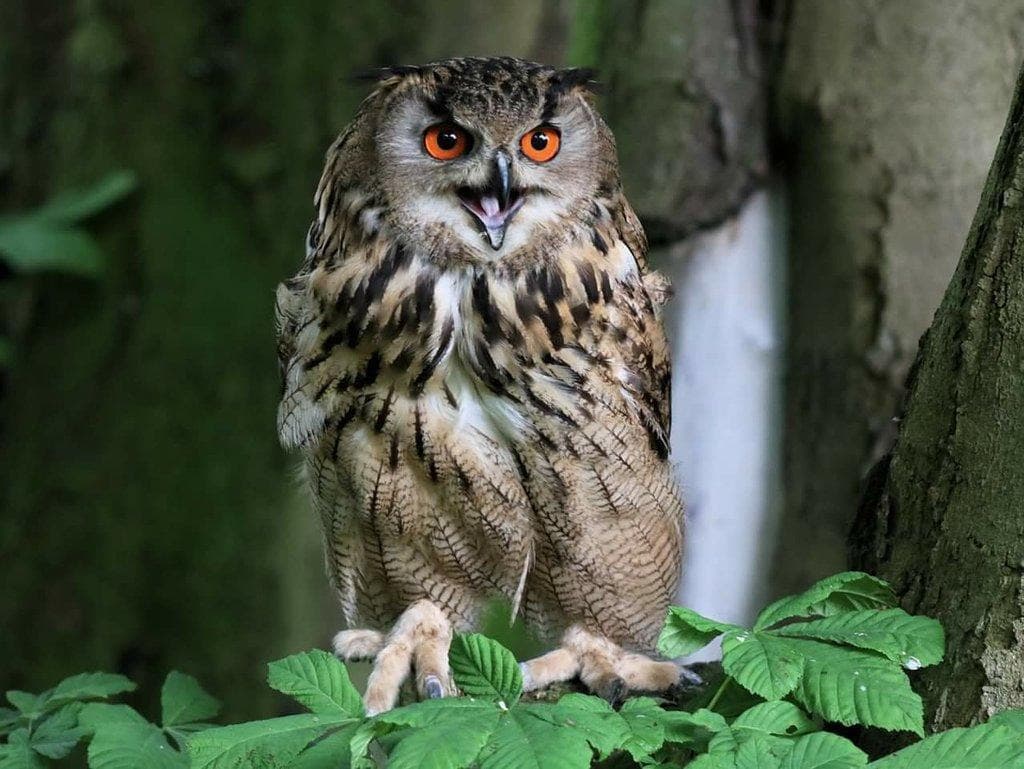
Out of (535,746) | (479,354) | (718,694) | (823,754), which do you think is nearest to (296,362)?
(479,354)

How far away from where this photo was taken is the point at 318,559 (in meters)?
4.34

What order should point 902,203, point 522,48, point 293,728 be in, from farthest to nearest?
point 522,48 < point 902,203 < point 293,728

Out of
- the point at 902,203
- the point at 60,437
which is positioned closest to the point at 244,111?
the point at 60,437

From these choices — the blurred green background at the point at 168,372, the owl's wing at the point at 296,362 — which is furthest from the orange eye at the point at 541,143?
the blurred green background at the point at 168,372

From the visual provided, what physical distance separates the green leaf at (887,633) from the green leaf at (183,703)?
2.64 ft

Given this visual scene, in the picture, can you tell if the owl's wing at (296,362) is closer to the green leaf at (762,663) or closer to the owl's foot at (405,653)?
the owl's foot at (405,653)

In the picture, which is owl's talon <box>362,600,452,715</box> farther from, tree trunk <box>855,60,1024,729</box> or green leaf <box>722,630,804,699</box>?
tree trunk <box>855,60,1024,729</box>

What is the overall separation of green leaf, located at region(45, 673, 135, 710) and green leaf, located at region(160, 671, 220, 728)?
59 mm

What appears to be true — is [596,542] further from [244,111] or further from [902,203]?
[244,111]

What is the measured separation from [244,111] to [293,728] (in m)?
3.29

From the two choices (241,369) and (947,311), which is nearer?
(947,311)

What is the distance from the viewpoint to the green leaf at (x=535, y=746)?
3.83 ft

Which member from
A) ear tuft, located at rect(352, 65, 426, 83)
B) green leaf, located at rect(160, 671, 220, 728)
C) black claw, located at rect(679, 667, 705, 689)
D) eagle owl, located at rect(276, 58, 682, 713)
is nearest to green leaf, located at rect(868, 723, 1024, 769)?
black claw, located at rect(679, 667, 705, 689)

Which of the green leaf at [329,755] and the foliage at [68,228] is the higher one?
the foliage at [68,228]
